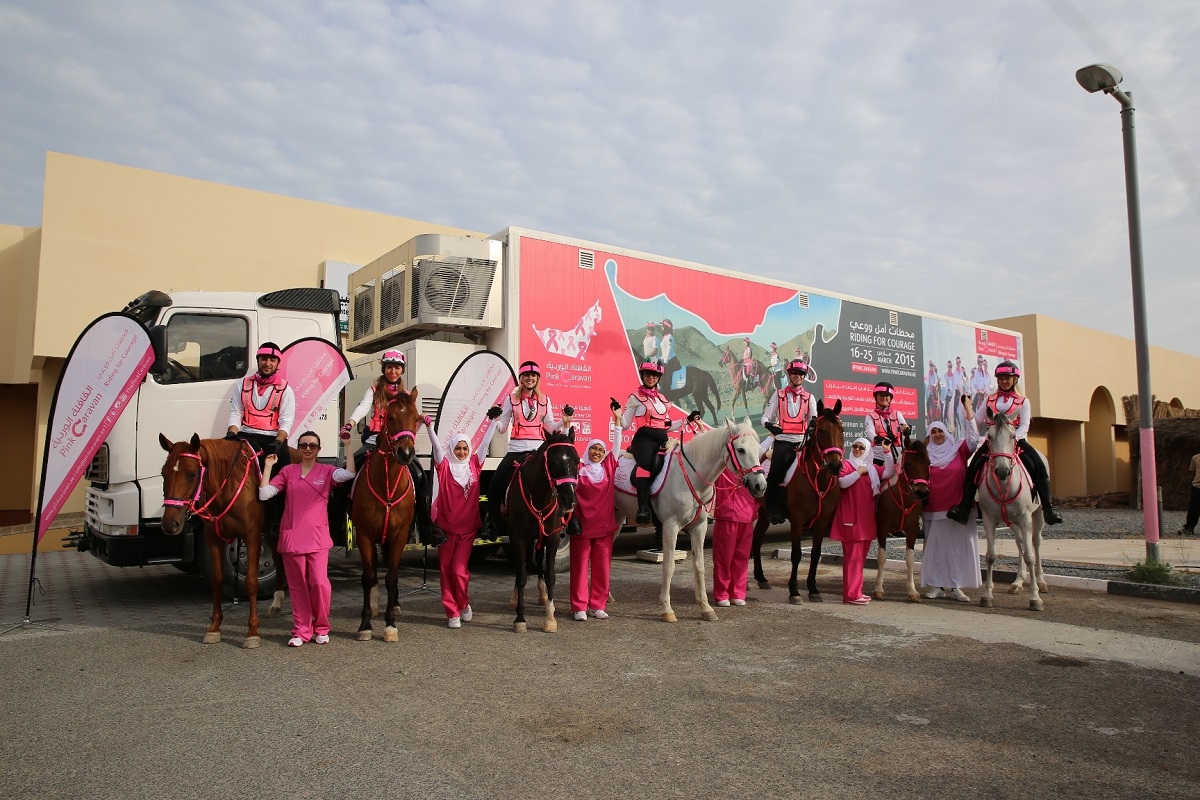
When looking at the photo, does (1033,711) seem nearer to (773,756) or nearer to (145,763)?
(773,756)

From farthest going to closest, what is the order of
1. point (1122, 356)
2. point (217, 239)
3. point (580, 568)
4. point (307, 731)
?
point (1122, 356), point (217, 239), point (580, 568), point (307, 731)

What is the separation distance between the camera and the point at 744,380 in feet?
39.9

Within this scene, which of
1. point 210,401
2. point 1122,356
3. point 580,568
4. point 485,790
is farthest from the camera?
point 1122,356

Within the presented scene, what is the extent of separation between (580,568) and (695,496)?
51.8 inches

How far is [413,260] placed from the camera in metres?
9.52

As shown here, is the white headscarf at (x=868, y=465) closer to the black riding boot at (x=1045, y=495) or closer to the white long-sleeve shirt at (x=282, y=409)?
the black riding boot at (x=1045, y=495)

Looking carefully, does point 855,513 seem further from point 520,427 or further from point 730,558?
point 520,427

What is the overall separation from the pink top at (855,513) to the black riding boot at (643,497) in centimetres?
206

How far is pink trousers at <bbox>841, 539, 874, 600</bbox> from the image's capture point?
812cm

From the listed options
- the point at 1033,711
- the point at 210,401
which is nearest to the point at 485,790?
the point at 1033,711

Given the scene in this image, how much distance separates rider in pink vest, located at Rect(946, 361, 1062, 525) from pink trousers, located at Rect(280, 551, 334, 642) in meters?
6.21

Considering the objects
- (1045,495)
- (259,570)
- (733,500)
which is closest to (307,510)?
(259,570)

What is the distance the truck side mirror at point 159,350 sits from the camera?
7840 millimetres

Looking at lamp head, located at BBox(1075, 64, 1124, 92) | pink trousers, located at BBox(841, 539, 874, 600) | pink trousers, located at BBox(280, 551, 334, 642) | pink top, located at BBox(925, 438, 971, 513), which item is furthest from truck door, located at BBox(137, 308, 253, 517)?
lamp head, located at BBox(1075, 64, 1124, 92)
